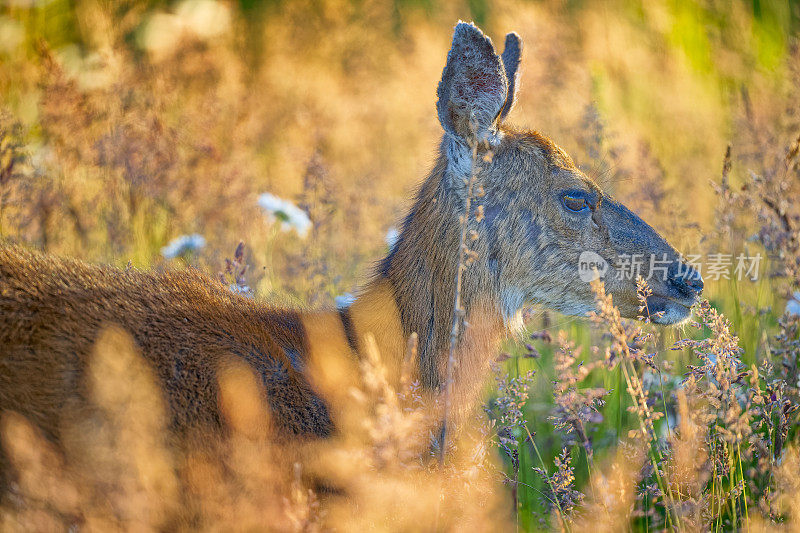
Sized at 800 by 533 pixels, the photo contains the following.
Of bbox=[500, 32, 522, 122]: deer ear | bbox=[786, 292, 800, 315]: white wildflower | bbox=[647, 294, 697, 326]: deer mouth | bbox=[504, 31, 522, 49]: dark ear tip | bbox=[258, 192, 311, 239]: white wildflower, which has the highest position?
bbox=[504, 31, 522, 49]: dark ear tip

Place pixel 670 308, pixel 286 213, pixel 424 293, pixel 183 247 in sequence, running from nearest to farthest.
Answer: pixel 424 293 → pixel 670 308 → pixel 183 247 → pixel 286 213

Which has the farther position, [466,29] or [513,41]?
[513,41]

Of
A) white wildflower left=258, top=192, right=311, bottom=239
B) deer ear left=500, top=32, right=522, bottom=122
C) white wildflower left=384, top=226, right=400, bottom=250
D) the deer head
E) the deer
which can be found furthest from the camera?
white wildflower left=258, top=192, right=311, bottom=239

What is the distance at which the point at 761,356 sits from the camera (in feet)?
12.8

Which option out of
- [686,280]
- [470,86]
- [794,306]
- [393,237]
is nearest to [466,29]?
[470,86]

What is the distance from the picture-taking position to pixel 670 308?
10.9ft

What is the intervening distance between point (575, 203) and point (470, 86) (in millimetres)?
738

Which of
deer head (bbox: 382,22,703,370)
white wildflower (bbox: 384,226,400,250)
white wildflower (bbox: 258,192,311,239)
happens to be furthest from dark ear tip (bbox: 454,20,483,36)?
white wildflower (bbox: 258,192,311,239)

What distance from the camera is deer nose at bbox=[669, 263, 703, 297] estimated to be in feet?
10.9

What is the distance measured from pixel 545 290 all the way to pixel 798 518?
1398 mm

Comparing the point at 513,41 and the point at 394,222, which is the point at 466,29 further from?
the point at 394,222

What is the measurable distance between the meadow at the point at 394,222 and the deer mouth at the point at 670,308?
0.23m

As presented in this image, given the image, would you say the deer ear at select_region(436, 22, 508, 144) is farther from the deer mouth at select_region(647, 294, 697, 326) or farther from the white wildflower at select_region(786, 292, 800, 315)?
the white wildflower at select_region(786, 292, 800, 315)

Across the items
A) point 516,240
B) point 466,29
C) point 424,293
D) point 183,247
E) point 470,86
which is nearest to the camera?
point 466,29
